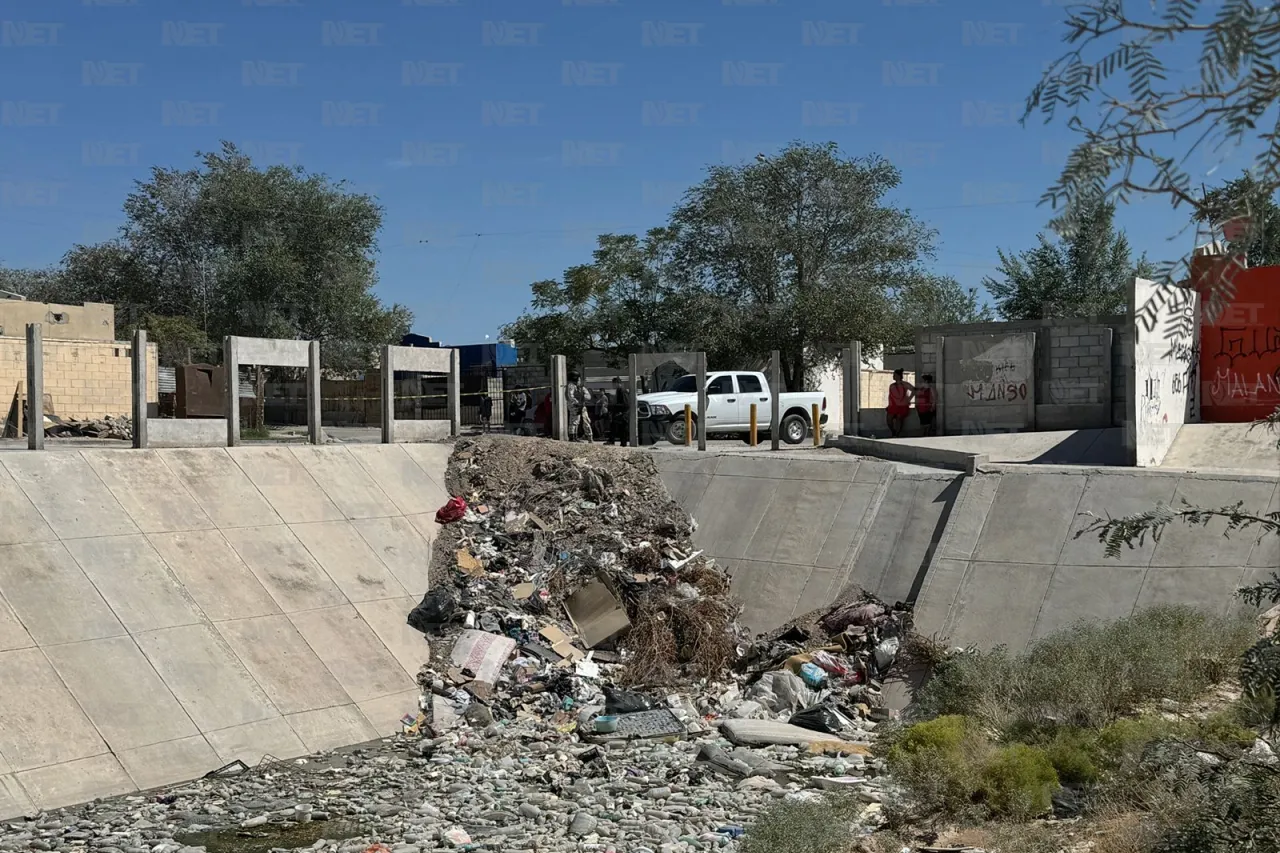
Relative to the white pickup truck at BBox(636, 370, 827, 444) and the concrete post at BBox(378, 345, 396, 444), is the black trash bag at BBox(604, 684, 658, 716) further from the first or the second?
the white pickup truck at BBox(636, 370, 827, 444)

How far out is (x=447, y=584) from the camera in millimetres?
13906

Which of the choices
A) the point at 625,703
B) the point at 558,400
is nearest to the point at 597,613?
the point at 625,703

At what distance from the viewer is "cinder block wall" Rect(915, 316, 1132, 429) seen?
2058cm

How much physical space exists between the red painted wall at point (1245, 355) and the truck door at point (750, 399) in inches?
365

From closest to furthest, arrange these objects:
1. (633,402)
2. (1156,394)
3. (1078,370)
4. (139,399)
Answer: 1. (139,399)
2. (1156,394)
3. (633,402)
4. (1078,370)

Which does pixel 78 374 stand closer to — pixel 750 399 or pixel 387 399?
pixel 387 399

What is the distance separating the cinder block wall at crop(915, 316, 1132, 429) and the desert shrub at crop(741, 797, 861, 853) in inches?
586

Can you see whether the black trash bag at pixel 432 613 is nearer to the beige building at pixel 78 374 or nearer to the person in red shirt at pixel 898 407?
the person in red shirt at pixel 898 407

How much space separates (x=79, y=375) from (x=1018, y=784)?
30288 mm

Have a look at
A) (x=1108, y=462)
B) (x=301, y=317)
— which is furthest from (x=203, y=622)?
(x=301, y=317)

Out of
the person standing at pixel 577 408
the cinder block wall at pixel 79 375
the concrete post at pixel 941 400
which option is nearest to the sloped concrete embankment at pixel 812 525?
the person standing at pixel 577 408

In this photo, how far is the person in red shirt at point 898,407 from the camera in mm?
22219

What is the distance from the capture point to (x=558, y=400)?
1909 cm

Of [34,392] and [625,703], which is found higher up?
[34,392]
